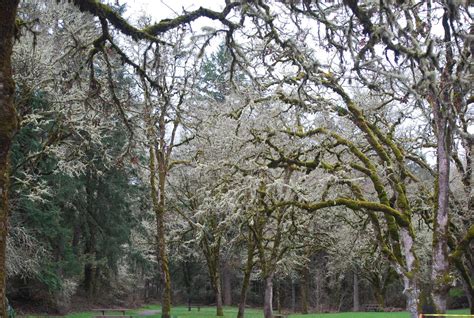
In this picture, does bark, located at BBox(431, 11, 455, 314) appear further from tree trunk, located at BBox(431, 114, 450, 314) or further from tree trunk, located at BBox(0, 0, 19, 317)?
tree trunk, located at BBox(0, 0, 19, 317)

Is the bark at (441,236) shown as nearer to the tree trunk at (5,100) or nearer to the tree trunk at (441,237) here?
the tree trunk at (441,237)

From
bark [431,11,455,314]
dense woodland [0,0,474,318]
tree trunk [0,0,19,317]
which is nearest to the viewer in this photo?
tree trunk [0,0,19,317]

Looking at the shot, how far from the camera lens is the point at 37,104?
51.3 feet

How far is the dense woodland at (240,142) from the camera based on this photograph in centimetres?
514

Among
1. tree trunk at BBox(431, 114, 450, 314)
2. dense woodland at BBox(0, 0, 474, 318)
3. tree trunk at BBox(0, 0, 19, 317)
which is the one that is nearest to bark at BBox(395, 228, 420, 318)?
dense woodland at BBox(0, 0, 474, 318)

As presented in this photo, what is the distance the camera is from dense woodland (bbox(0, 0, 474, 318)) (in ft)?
16.9

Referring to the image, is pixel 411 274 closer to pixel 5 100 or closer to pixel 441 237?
pixel 441 237

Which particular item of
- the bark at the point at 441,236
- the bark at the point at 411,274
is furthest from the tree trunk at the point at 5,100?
the bark at the point at 411,274

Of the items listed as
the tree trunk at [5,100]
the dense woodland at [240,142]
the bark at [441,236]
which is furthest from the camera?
the bark at [441,236]

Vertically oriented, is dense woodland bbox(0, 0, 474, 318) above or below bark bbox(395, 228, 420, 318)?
above

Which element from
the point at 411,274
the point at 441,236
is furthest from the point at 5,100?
the point at 411,274

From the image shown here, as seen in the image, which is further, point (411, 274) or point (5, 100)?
point (411, 274)

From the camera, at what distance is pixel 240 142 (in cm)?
1360

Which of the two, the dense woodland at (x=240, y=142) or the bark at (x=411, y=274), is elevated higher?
the dense woodland at (x=240, y=142)
